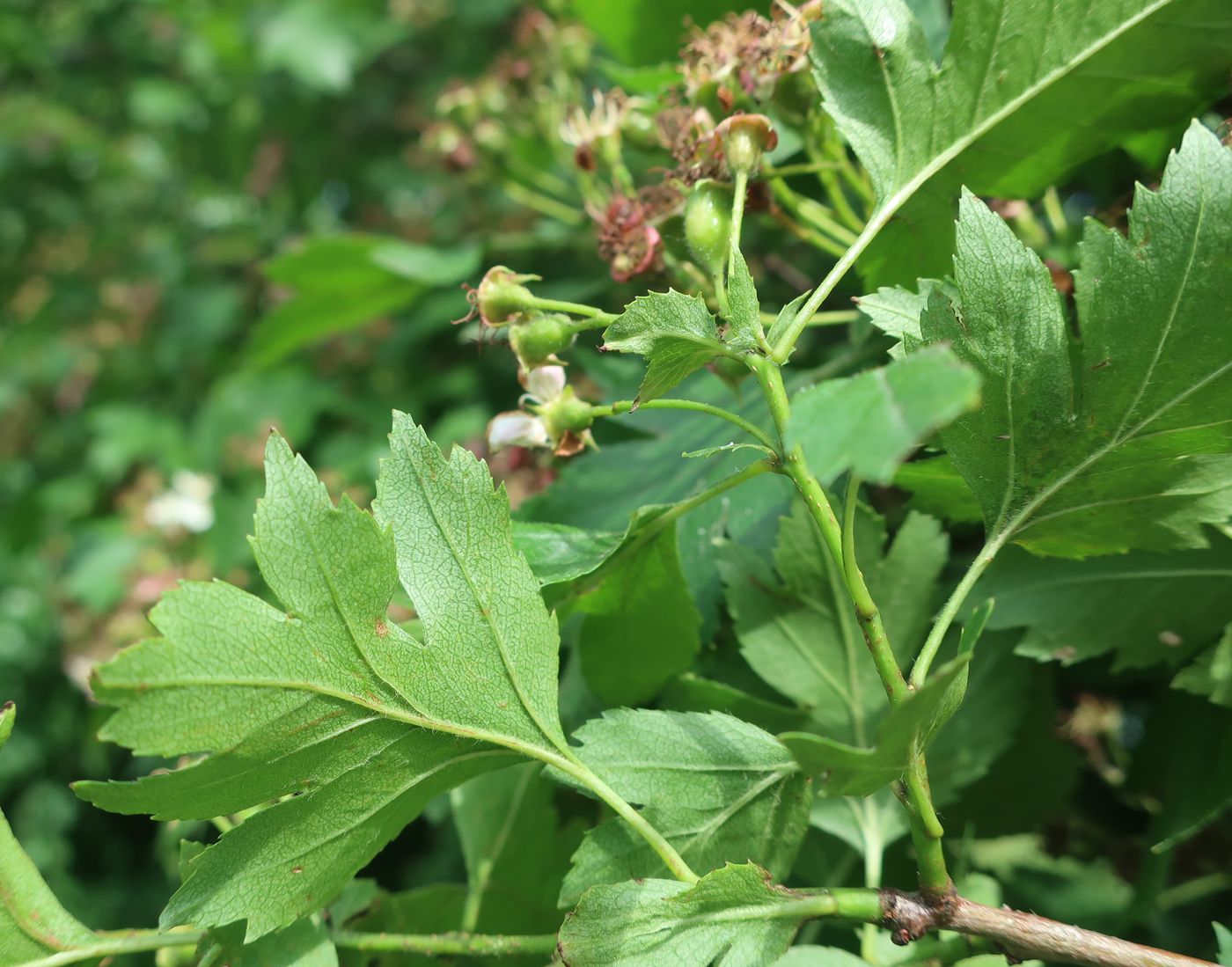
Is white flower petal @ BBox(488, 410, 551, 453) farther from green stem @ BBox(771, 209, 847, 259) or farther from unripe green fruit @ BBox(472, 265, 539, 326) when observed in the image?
green stem @ BBox(771, 209, 847, 259)

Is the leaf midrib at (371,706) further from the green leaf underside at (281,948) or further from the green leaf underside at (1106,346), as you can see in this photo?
the green leaf underside at (1106,346)

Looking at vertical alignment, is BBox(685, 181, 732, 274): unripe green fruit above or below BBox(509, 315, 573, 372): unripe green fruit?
above

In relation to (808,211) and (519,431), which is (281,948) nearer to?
(519,431)

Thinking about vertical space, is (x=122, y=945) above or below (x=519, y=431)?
below

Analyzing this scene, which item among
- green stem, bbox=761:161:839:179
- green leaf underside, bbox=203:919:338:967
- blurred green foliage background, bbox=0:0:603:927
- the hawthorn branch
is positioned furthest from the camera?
blurred green foliage background, bbox=0:0:603:927

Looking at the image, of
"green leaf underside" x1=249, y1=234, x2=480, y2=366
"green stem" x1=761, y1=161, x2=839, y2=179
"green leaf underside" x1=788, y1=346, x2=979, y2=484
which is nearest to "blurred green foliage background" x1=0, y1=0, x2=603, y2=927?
"green leaf underside" x1=249, y1=234, x2=480, y2=366

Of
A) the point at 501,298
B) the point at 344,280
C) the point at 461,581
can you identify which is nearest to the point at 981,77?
the point at 501,298

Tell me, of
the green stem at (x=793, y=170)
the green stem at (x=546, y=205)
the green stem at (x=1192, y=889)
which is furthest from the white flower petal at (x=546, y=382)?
the green stem at (x=1192, y=889)
